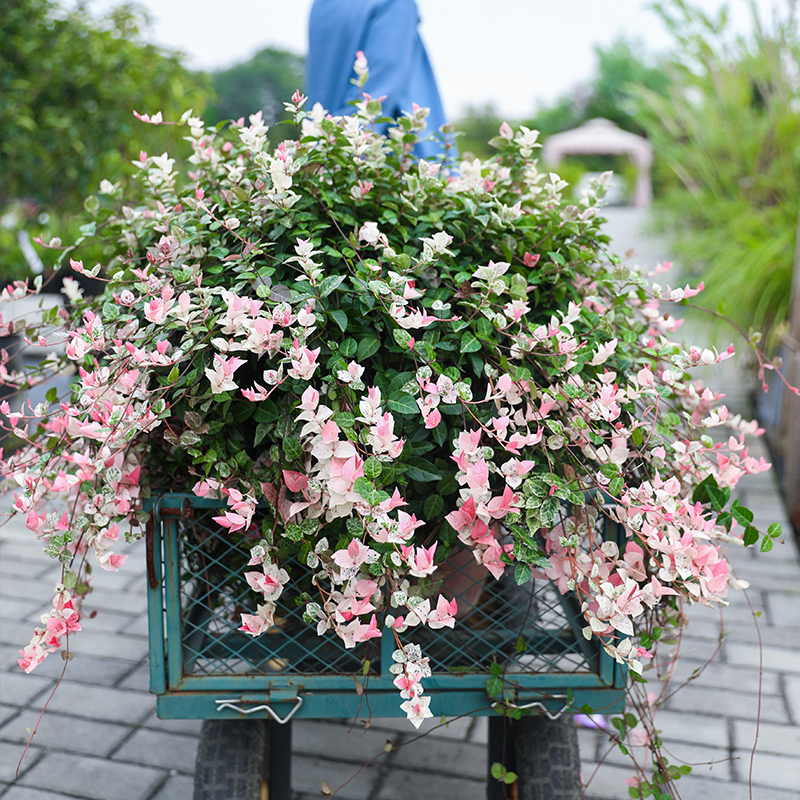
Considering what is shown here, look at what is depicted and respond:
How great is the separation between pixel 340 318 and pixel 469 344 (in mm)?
179

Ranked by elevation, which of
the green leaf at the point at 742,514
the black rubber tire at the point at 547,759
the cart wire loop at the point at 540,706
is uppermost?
the green leaf at the point at 742,514

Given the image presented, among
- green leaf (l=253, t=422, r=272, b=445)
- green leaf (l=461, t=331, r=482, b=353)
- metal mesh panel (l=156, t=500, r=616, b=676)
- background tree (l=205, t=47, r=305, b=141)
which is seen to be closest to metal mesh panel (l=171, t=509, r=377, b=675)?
metal mesh panel (l=156, t=500, r=616, b=676)

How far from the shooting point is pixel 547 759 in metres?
1.34

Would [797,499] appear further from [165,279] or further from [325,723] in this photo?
Answer: [165,279]

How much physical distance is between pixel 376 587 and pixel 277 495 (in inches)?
7.2

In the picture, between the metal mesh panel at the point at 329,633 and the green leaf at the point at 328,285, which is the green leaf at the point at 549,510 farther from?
the green leaf at the point at 328,285

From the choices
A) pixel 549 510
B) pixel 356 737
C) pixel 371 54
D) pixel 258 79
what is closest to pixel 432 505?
pixel 549 510

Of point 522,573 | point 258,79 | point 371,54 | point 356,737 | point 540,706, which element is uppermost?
point 258,79

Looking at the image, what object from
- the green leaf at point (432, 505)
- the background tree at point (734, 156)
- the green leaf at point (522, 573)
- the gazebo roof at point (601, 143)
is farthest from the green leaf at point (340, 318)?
the gazebo roof at point (601, 143)

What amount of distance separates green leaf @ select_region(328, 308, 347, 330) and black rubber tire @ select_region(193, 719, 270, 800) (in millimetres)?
720

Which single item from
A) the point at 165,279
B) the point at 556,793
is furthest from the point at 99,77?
the point at 556,793

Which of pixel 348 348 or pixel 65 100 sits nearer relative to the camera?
pixel 348 348

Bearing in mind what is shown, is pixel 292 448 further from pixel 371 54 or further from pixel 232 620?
pixel 371 54

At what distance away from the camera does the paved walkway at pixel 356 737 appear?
1.76 m
